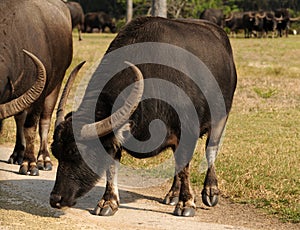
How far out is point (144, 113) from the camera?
5949 mm

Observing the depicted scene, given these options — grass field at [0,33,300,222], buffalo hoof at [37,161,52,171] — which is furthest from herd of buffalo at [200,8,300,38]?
buffalo hoof at [37,161,52,171]

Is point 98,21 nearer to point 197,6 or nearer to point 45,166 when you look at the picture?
point 197,6

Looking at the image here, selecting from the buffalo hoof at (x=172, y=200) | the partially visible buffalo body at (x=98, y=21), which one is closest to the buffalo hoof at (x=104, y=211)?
the buffalo hoof at (x=172, y=200)

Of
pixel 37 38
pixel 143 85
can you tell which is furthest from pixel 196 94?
pixel 37 38

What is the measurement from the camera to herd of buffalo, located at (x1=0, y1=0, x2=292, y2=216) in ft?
19.3

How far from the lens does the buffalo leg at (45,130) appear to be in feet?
27.4

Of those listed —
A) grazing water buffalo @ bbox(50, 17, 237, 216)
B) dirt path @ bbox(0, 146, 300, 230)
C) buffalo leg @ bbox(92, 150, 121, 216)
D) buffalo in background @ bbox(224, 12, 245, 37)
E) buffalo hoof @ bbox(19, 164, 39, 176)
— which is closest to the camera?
grazing water buffalo @ bbox(50, 17, 237, 216)

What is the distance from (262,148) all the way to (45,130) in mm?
2802

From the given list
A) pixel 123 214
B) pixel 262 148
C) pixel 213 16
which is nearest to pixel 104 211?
pixel 123 214

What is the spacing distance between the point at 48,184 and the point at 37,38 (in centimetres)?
161

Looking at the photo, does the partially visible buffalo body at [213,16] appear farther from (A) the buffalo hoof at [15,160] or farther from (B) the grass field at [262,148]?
(A) the buffalo hoof at [15,160]

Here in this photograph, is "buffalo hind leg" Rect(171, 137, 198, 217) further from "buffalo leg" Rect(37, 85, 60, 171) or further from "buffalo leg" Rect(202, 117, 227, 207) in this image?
"buffalo leg" Rect(37, 85, 60, 171)

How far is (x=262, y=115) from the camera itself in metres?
11.9

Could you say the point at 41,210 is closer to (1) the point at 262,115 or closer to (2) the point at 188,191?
(2) the point at 188,191
